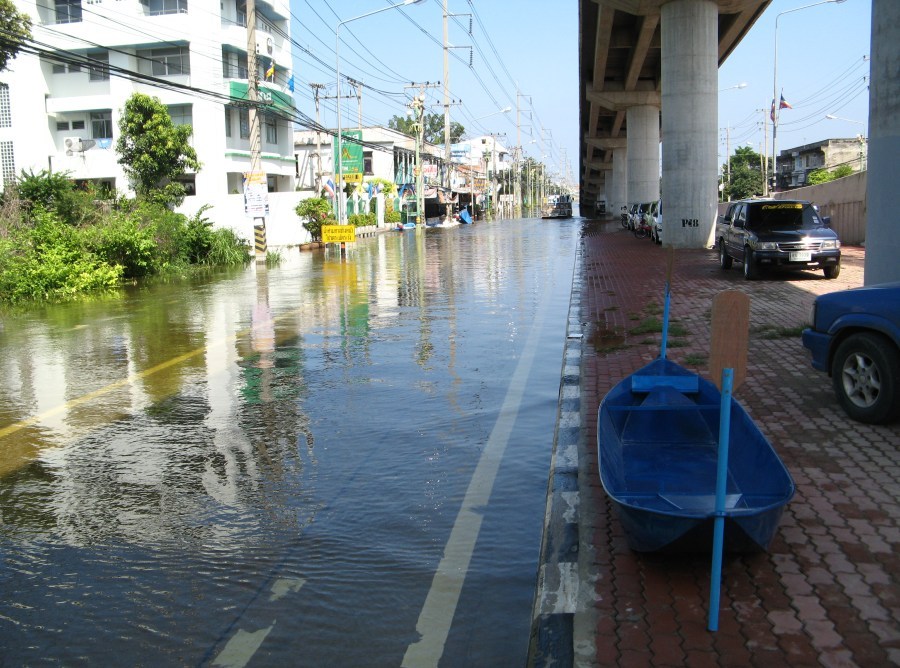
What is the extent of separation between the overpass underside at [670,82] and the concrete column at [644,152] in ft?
0.20

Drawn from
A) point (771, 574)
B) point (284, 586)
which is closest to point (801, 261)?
point (771, 574)

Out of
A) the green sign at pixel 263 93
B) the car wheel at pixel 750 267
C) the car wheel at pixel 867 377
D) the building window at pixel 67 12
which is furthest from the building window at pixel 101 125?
the car wheel at pixel 867 377

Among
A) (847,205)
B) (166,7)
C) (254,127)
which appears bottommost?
(847,205)

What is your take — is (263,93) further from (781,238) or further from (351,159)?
(781,238)

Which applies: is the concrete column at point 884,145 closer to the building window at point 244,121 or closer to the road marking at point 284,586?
the road marking at point 284,586

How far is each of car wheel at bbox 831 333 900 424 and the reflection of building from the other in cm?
7834

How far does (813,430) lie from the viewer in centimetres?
710

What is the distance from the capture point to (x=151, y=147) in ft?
146

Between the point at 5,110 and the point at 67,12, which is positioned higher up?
the point at 67,12

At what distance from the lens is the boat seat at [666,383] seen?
6328 millimetres

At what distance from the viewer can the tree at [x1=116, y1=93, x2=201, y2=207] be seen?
44250 mm

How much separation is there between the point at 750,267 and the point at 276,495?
15.1 metres

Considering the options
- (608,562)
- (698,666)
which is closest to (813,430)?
(608,562)

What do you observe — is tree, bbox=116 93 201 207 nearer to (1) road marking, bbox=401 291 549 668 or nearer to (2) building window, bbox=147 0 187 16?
(2) building window, bbox=147 0 187 16
